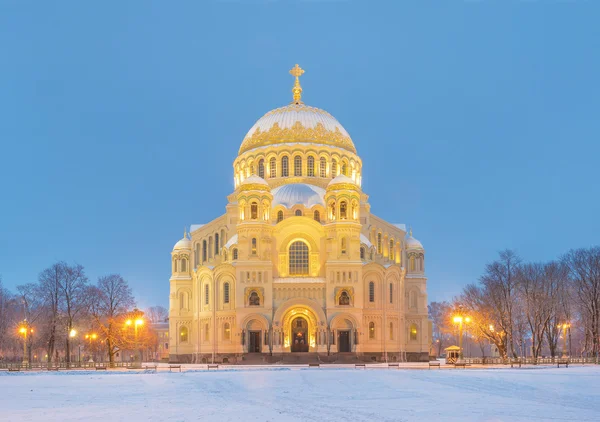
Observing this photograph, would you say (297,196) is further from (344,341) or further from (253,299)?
(344,341)

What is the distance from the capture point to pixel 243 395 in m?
28.3

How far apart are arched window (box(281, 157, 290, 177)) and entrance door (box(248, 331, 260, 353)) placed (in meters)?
18.4

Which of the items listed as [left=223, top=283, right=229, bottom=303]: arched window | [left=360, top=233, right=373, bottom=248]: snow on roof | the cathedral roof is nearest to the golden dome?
the cathedral roof

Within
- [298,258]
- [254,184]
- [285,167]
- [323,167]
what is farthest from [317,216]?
[285,167]

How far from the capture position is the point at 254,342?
65938 millimetres

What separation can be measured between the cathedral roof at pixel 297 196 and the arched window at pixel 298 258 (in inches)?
160

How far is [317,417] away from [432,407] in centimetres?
422

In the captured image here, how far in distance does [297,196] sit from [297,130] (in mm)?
9798

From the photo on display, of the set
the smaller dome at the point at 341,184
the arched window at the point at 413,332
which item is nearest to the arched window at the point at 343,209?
the smaller dome at the point at 341,184

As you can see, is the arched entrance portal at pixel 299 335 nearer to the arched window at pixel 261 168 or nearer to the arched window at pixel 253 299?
the arched window at pixel 253 299

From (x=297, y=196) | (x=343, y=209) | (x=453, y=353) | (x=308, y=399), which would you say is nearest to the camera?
(x=308, y=399)

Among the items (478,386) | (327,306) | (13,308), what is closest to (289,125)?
(327,306)

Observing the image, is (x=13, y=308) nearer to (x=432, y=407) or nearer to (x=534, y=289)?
(x=534, y=289)

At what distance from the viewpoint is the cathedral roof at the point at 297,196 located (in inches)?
2788
